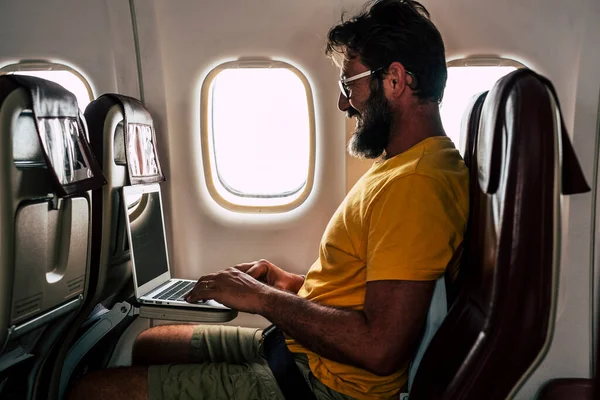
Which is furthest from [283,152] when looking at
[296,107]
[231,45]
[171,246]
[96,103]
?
[96,103]

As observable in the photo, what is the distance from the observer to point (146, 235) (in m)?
2.20

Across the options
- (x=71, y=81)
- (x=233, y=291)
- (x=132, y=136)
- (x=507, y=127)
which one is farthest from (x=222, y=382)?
(x=71, y=81)

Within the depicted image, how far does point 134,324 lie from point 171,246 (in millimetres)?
450

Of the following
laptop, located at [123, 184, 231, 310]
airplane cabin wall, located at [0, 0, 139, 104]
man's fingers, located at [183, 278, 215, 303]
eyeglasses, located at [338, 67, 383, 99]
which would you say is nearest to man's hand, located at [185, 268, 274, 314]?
man's fingers, located at [183, 278, 215, 303]

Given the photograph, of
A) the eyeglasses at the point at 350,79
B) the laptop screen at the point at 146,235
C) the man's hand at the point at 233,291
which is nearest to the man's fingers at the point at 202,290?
the man's hand at the point at 233,291

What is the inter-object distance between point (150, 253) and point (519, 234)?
1.58m

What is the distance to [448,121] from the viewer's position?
8.54 feet

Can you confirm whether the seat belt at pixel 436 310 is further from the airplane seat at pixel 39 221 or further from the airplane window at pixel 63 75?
the airplane window at pixel 63 75

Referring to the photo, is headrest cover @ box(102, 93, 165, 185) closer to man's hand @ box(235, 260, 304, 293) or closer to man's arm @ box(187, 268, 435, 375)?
man's hand @ box(235, 260, 304, 293)

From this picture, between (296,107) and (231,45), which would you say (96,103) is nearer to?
(231,45)

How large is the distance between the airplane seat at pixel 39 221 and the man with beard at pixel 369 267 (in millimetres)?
240

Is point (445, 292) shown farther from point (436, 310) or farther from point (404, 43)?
point (404, 43)

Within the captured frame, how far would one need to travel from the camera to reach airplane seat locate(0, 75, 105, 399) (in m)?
1.42

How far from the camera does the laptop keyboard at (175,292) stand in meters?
2.06
